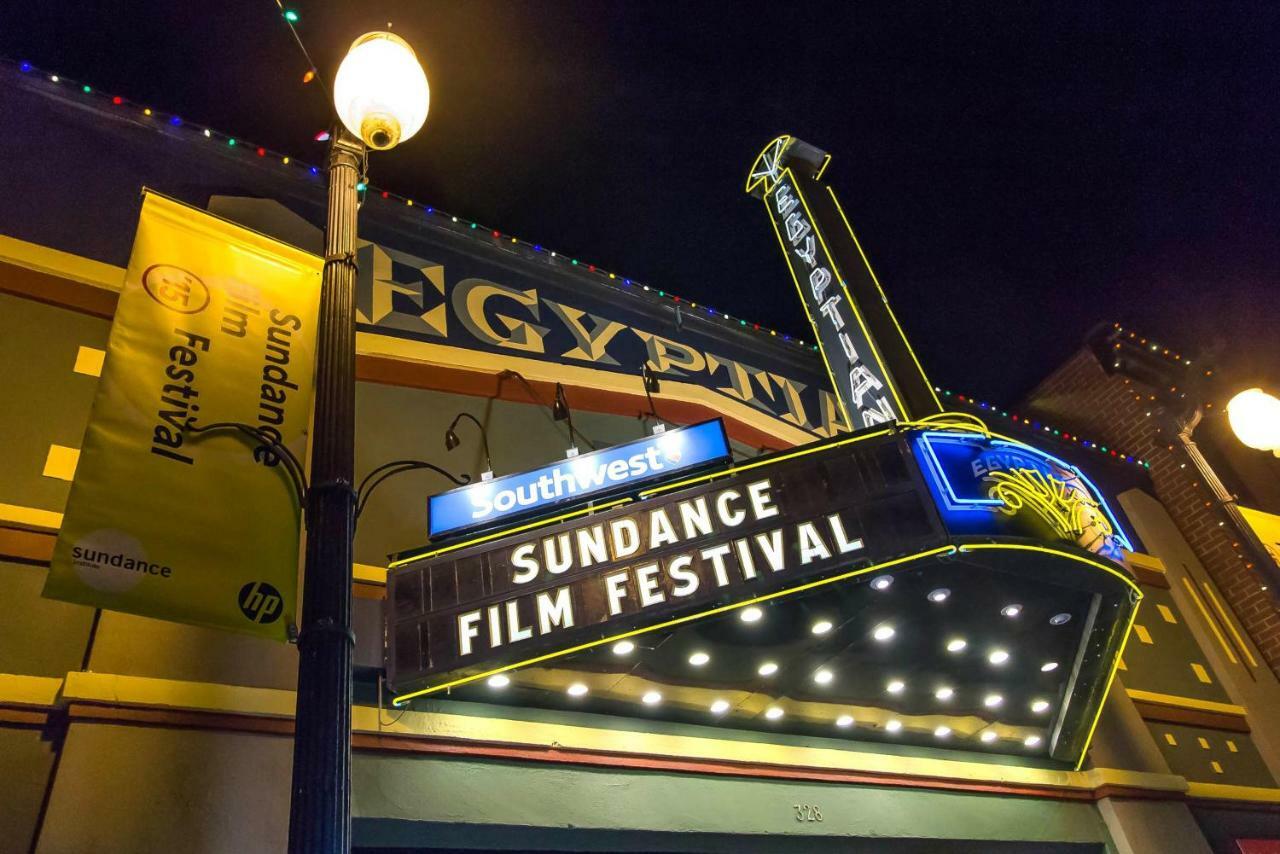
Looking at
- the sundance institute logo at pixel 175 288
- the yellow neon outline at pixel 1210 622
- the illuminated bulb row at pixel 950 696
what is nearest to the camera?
the sundance institute logo at pixel 175 288

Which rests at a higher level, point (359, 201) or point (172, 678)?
point (359, 201)

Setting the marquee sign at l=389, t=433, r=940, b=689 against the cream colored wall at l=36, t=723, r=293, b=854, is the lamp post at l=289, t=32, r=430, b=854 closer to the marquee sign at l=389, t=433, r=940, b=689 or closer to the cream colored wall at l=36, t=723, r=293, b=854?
the cream colored wall at l=36, t=723, r=293, b=854

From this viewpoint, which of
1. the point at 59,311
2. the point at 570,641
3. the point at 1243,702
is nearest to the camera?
the point at 570,641

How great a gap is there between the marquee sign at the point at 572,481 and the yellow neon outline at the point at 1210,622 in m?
10.4

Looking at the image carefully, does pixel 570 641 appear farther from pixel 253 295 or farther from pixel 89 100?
pixel 89 100

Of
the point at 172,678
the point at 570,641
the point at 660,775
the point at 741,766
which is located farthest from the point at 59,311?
the point at 741,766

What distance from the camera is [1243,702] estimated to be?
493 inches

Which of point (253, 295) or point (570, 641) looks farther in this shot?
point (570, 641)

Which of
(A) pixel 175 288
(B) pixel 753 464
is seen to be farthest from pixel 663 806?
(A) pixel 175 288

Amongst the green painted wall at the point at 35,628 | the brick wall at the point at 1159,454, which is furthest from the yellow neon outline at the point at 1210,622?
the green painted wall at the point at 35,628

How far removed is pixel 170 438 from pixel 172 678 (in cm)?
194

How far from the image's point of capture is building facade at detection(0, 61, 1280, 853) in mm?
5570

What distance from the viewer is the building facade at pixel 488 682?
5570 mm

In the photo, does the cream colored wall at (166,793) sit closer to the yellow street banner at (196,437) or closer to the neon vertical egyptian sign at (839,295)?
the yellow street banner at (196,437)
